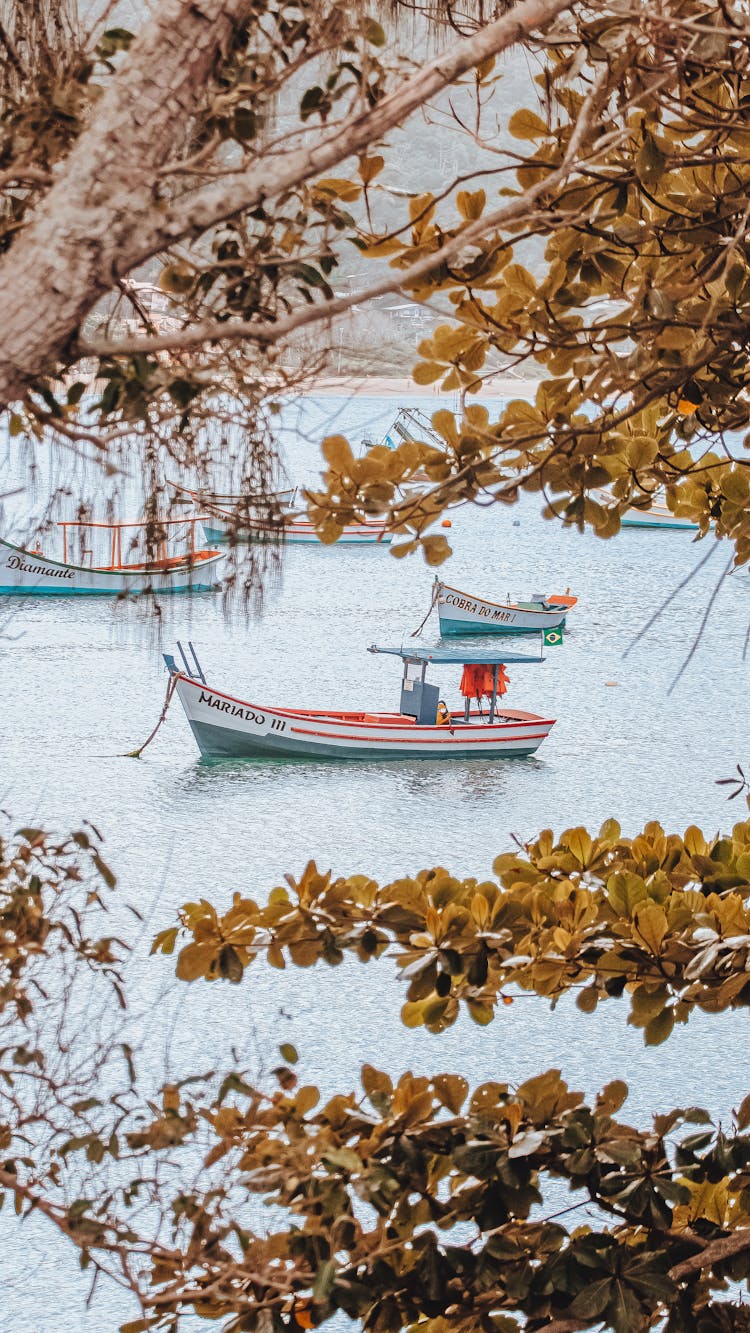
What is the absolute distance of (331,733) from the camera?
1959cm

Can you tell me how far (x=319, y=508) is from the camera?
1936mm

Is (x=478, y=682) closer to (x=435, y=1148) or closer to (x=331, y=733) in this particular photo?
(x=331, y=733)

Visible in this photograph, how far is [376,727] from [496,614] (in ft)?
31.6

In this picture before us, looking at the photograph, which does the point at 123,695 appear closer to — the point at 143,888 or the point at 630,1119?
the point at 143,888

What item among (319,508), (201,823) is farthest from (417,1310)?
(201,823)

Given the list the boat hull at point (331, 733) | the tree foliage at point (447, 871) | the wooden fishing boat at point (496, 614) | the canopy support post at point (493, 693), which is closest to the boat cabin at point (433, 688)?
the canopy support post at point (493, 693)

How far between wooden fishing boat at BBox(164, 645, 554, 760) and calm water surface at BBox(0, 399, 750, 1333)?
298 mm

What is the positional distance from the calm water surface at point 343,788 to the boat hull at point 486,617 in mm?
507

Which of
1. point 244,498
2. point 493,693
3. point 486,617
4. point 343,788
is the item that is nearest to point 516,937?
point 244,498

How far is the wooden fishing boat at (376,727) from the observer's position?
19406 millimetres

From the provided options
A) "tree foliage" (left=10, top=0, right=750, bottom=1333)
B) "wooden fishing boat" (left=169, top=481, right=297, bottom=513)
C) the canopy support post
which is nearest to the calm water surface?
"wooden fishing boat" (left=169, top=481, right=297, bottom=513)

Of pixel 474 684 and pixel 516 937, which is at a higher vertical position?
pixel 516 937

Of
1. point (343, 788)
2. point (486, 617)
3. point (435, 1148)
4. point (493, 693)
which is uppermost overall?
point (435, 1148)

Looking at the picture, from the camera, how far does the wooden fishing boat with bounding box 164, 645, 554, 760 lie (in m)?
19.4
